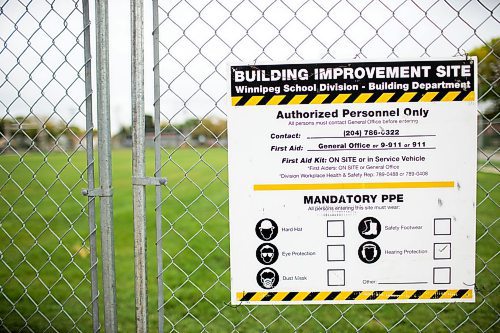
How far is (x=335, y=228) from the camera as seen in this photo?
1.63 m

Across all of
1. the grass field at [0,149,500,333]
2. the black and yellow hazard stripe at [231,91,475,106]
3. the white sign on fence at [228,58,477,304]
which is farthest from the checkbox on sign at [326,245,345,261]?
the black and yellow hazard stripe at [231,91,475,106]

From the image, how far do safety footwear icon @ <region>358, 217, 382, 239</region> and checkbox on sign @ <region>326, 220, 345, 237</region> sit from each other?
0.07 metres

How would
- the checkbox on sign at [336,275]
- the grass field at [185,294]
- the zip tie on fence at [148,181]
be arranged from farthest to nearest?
1. the grass field at [185,294]
2. the checkbox on sign at [336,275]
3. the zip tie on fence at [148,181]

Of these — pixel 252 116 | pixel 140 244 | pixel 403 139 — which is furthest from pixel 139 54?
pixel 403 139

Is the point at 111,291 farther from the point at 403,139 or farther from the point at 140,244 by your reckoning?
the point at 403,139

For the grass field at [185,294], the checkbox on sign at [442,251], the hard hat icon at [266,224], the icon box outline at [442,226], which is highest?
the hard hat icon at [266,224]

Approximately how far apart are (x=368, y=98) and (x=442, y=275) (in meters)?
0.77

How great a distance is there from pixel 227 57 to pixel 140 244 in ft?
2.65

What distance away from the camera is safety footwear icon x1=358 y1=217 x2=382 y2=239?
162 cm

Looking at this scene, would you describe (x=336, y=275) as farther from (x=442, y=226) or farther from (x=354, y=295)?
(x=442, y=226)

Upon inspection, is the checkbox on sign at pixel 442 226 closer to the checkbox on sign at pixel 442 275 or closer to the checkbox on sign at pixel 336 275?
the checkbox on sign at pixel 442 275

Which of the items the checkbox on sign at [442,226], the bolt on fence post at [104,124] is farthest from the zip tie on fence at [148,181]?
the checkbox on sign at [442,226]

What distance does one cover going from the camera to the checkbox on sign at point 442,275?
1.66 m

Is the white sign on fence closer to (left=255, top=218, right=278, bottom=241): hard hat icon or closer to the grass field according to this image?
(left=255, top=218, right=278, bottom=241): hard hat icon
